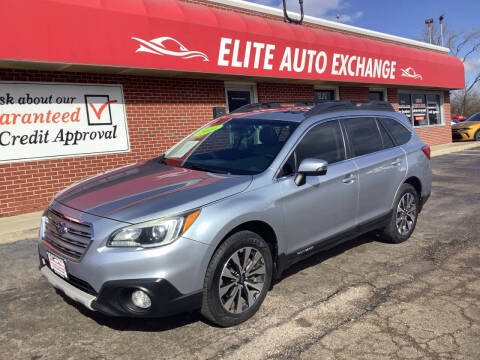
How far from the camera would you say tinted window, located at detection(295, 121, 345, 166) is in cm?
392

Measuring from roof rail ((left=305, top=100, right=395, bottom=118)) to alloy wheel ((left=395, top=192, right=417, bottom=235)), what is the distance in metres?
1.19

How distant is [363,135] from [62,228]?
3350 millimetres

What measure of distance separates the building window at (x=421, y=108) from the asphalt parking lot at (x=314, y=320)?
14134 mm

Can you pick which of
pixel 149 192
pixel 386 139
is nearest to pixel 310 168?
pixel 149 192

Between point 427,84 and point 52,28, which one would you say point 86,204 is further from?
point 427,84

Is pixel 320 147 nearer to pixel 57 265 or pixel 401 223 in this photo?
A: pixel 401 223

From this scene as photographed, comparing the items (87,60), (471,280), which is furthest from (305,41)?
(471,280)

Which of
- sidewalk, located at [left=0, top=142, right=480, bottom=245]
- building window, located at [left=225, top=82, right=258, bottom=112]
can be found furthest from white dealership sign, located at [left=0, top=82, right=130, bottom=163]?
building window, located at [left=225, top=82, right=258, bottom=112]

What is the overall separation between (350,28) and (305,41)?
361cm

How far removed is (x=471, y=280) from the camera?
4.03 metres

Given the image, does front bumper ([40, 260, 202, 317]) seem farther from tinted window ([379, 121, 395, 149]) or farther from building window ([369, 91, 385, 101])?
building window ([369, 91, 385, 101])

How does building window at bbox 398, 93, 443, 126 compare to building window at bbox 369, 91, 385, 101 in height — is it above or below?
below

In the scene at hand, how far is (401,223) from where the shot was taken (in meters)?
5.21

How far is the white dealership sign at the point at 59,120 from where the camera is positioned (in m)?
7.30
